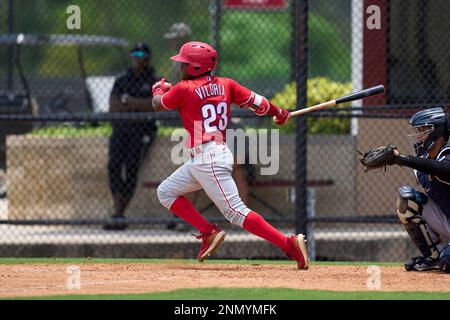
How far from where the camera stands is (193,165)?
8305mm

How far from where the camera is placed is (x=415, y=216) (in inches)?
328

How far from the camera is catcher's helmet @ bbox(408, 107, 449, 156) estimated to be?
8172mm

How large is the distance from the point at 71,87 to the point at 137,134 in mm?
8668

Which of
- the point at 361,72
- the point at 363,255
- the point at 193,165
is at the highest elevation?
the point at 361,72

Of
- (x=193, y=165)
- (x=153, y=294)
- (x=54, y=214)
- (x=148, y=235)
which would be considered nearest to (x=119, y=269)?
(x=193, y=165)

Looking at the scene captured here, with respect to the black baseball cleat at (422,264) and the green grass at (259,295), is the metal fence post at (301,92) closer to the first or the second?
the black baseball cleat at (422,264)

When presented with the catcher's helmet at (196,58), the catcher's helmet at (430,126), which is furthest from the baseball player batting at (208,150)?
the catcher's helmet at (430,126)

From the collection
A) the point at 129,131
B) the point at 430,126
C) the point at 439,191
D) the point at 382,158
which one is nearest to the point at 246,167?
the point at 129,131

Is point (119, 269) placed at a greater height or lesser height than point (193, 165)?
lesser

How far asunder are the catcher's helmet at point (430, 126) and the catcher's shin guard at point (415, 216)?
0.33m

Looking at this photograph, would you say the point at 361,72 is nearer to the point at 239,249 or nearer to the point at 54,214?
the point at 239,249

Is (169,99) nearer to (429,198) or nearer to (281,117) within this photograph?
(281,117)

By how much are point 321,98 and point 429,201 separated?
420cm

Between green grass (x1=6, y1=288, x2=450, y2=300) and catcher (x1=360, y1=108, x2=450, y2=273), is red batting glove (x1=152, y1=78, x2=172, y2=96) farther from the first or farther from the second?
green grass (x1=6, y1=288, x2=450, y2=300)
